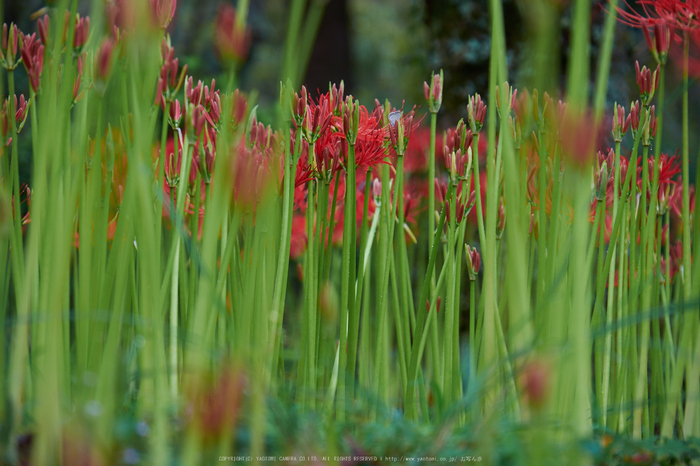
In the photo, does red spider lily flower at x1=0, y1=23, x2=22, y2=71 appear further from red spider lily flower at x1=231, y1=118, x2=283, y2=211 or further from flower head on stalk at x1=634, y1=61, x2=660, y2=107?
flower head on stalk at x1=634, y1=61, x2=660, y2=107

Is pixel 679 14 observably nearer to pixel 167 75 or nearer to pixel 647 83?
pixel 647 83

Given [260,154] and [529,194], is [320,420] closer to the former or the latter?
[260,154]

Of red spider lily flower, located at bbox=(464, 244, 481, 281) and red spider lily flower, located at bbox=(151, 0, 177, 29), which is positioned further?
red spider lily flower, located at bbox=(464, 244, 481, 281)

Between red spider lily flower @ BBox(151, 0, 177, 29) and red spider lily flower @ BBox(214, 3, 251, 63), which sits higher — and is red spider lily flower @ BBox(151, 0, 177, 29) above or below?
above

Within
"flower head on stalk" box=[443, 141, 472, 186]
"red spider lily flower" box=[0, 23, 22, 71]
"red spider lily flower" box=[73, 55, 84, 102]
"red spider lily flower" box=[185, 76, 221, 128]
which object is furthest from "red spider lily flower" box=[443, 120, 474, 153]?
"red spider lily flower" box=[0, 23, 22, 71]

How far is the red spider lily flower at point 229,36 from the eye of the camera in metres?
0.59

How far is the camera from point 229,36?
61 centimetres

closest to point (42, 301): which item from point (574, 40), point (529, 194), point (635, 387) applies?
point (574, 40)

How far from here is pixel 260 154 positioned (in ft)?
3.65

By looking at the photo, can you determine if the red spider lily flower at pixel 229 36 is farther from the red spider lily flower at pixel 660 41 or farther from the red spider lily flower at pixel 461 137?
the red spider lily flower at pixel 660 41

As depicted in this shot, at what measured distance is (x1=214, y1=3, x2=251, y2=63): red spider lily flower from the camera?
591mm

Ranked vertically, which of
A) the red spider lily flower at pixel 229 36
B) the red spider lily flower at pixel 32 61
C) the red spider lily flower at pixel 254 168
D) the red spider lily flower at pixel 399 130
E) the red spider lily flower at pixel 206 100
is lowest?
the red spider lily flower at pixel 254 168

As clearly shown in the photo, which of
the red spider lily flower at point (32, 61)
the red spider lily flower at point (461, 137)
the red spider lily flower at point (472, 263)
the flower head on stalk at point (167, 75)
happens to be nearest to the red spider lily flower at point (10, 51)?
the red spider lily flower at point (32, 61)

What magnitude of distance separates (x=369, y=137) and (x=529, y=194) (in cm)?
39
